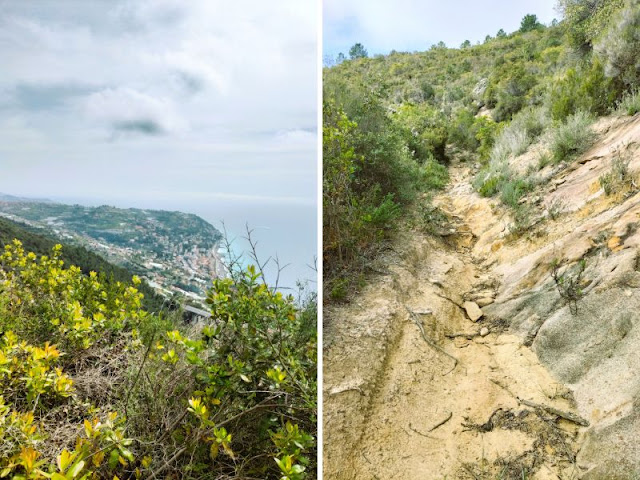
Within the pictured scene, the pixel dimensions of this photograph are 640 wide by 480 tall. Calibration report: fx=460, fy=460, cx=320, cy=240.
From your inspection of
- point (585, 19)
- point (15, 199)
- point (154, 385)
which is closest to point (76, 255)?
point (15, 199)

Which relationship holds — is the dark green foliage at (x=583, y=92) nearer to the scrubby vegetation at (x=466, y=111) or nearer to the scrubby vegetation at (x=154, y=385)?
the scrubby vegetation at (x=466, y=111)

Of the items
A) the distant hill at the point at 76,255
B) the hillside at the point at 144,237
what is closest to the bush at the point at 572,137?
the hillside at the point at 144,237

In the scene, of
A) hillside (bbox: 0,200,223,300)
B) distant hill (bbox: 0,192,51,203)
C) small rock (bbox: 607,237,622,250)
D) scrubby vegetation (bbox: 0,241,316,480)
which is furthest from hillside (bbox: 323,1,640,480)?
distant hill (bbox: 0,192,51,203)

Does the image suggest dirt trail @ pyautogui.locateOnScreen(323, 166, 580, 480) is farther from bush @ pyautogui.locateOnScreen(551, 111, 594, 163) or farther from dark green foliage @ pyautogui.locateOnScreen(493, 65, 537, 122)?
dark green foliage @ pyautogui.locateOnScreen(493, 65, 537, 122)

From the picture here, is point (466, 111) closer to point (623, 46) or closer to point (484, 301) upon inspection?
point (623, 46)

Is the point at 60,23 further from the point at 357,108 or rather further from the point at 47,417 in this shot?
the point at 357,108
